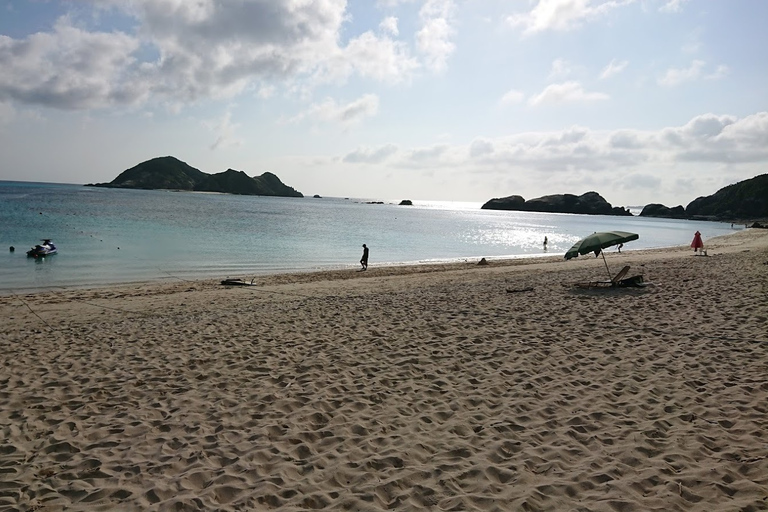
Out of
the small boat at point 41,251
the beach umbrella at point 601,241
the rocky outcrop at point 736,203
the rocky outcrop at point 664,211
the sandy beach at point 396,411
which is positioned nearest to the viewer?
the sandy beach at point 396,411

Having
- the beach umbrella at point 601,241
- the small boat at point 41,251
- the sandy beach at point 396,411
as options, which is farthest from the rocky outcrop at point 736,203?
the small boat at point 41,251

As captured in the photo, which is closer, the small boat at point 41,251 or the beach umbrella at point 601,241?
the beach umbrella at point 601,241

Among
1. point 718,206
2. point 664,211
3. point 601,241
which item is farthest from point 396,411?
point 664,211

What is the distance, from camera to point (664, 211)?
609 ft

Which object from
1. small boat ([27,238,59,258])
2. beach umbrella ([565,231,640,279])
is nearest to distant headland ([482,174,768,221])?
beach umbrella ([565,231,640,279])

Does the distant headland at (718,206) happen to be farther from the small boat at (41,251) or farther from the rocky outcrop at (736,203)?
the small boat at (41,251)

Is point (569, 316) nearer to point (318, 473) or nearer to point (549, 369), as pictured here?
point (549, 369)

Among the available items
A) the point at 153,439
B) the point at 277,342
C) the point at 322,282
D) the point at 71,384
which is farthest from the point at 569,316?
the point at 322,282

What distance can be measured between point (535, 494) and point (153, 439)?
14.1ft

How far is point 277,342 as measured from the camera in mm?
9609

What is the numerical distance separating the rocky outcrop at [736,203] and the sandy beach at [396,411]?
153 meters

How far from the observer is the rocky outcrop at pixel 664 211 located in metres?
177

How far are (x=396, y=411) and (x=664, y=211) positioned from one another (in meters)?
213

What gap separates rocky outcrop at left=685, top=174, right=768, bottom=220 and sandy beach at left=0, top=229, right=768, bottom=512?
6024 inches
